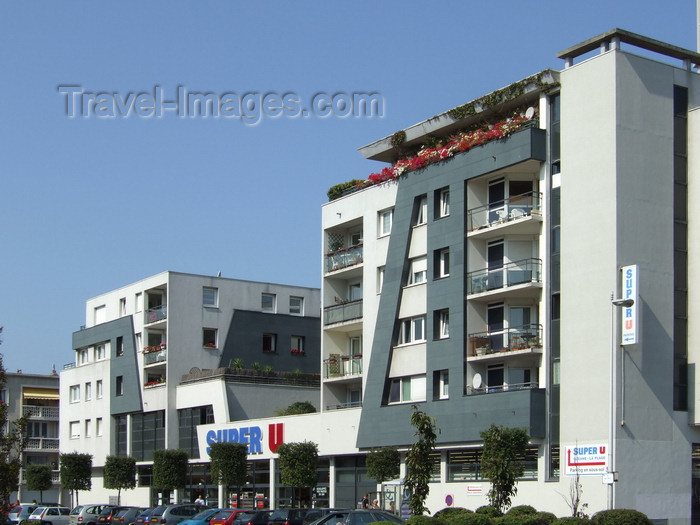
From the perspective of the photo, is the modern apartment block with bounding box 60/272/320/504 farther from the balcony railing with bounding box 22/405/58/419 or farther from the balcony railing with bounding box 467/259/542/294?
the balcony railing with bounding box 22/405/58/419

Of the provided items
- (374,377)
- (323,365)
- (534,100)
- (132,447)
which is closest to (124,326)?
(132,447)

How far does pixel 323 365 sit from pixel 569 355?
16354 millimetres

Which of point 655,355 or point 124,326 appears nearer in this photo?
point 655,355

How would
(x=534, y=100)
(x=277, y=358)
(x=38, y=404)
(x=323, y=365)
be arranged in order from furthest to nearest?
(x=38, y=404) → (x=277, y=358) → (x=323, y=365) → (x=534, y=100)

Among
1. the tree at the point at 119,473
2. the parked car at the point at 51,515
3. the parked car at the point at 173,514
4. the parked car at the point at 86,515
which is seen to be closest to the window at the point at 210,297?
the tree at the point at 119,473

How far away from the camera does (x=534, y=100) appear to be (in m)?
40.7


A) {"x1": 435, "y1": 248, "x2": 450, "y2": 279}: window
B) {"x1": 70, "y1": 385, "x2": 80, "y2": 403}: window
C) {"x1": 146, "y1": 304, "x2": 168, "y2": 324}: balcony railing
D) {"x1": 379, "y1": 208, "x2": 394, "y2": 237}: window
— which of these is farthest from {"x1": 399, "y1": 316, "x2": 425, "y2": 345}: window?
{"x1": 70, "y1": 385, "x2": 80, "y2": 403}: window

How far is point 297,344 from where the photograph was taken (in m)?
67.2

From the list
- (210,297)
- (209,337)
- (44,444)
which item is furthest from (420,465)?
(44,444)

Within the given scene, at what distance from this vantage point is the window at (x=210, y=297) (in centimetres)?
6444

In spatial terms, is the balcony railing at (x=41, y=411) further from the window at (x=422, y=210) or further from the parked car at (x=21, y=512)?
the window at (x=422, y=210)

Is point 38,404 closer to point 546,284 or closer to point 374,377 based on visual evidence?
point 374,377

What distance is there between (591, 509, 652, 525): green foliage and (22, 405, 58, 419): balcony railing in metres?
70.2

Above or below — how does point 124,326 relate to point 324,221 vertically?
below
